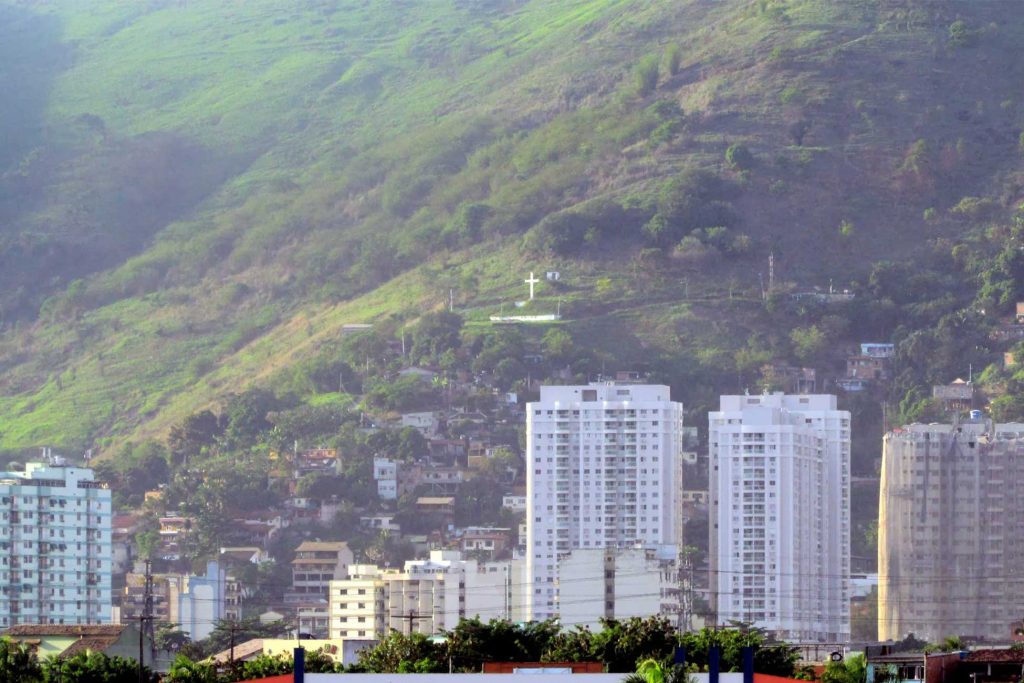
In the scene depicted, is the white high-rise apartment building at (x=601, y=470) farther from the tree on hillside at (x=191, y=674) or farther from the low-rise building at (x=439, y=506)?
the tree on hillside at (x=191, y=674)

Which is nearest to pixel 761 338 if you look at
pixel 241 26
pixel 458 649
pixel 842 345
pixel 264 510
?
pixel 842 345

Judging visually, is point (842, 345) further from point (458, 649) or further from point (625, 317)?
point (458, 649)

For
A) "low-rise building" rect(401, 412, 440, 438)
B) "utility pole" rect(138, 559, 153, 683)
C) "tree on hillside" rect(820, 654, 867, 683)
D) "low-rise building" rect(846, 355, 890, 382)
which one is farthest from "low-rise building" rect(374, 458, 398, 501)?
"tree on hillside" rect(820, 654, 867, 683)

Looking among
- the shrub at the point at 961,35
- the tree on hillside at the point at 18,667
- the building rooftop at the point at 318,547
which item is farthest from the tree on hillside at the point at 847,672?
the shrub at the point at 961,35

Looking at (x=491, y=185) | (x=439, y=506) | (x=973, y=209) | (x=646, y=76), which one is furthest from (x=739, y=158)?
(x=439, y=506)

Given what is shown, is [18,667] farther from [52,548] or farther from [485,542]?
[485,542]

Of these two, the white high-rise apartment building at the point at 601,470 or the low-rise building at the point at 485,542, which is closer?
the white high-rise apartment building at the point at 601,470

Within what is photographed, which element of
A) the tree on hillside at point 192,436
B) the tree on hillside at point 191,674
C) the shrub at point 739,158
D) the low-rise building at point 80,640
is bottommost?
the low-rise building at point 80,640
